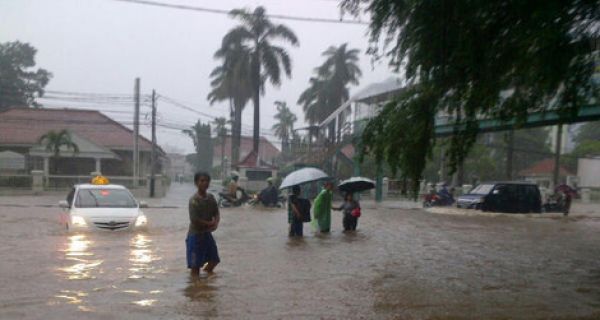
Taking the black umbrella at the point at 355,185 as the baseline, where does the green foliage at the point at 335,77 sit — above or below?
above

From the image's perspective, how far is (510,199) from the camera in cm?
2358

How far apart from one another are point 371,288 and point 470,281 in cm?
167

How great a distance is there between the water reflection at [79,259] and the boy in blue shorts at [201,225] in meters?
1.60

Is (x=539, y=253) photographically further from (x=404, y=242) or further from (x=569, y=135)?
(x=569, y=135)

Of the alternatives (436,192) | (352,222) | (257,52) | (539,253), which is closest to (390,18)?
(539,253)

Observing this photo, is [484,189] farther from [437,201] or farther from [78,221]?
[78,221]

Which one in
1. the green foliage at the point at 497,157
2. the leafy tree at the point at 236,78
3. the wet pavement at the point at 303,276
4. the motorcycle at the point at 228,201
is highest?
the leafy tree at the point at 236,78

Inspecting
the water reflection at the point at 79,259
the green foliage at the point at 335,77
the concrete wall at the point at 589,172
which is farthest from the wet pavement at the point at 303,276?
the concrete wall at the point at 589,172

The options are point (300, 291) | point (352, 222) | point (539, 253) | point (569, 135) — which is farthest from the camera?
point (569, 135)

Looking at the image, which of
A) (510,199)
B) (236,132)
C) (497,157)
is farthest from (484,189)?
(497,157)

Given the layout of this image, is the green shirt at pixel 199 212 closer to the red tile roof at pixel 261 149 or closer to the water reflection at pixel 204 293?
the water reflection at pixel 204 293

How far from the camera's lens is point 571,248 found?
14055 mm

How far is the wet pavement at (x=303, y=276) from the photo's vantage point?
23.0ft

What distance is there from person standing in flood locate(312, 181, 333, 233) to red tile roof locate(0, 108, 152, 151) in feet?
94.1
